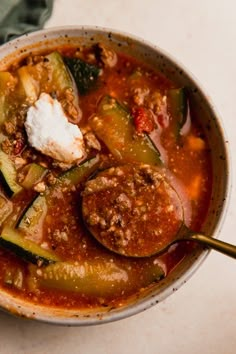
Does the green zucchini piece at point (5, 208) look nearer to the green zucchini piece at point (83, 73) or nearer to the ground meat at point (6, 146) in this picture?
the ground meat at point (6, 146)

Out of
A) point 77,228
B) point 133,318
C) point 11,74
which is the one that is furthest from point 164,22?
point 133,318

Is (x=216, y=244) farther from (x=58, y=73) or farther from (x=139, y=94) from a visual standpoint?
(x=58, y=73)

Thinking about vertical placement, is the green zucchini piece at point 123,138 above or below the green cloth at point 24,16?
below

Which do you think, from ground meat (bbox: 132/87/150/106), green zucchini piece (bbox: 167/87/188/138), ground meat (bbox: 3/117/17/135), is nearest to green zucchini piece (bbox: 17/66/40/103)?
ground meat (bbox: 3/117/17/135)

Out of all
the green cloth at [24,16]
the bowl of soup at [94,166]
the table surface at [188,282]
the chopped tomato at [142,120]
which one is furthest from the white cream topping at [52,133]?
the table surface at [188,282]

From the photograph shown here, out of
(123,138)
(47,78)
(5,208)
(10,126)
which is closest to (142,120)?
(123,138)

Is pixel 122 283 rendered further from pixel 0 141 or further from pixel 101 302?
pixel 0 141
